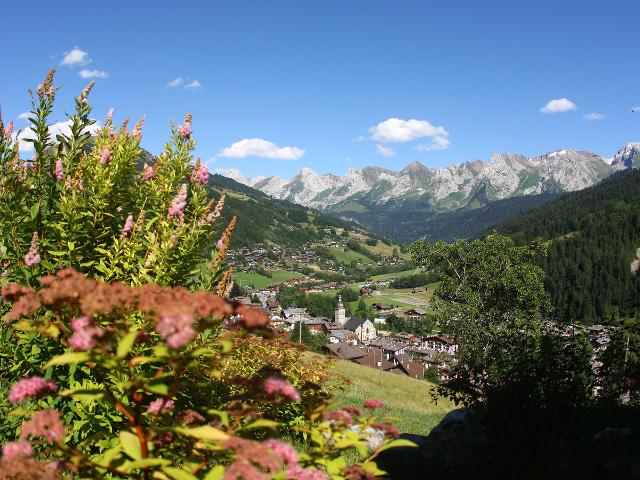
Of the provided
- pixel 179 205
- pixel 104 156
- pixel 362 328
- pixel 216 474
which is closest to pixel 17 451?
pixel 216 474

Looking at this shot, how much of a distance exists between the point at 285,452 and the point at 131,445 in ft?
2.65

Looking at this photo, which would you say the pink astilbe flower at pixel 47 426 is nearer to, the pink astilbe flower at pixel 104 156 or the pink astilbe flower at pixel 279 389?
the pink astilbe flower at pixel 279 389

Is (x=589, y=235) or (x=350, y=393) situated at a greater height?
(x=589, y=235)

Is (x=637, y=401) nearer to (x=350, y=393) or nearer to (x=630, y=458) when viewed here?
(x=630, y=458)

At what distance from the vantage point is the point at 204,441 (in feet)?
8.18

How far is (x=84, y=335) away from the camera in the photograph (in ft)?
Answer: 6.88

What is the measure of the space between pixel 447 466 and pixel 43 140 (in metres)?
9.20

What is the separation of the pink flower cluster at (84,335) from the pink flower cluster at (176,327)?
0.40 meters

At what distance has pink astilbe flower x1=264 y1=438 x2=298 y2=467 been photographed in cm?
235

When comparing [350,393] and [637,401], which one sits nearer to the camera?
[637,401]

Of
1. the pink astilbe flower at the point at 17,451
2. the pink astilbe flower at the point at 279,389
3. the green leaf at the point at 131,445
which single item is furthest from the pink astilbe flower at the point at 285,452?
the pink astilbe flower at the point at 17,451

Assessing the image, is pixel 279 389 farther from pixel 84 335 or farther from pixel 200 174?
pixel 200 174

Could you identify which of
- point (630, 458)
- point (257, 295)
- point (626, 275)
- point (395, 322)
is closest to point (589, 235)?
point (626, 275)

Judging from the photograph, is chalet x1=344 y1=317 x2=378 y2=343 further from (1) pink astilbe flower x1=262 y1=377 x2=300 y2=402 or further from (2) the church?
(1) pink astilbe flower x1=262 y1=377 x2=300 y2=402
